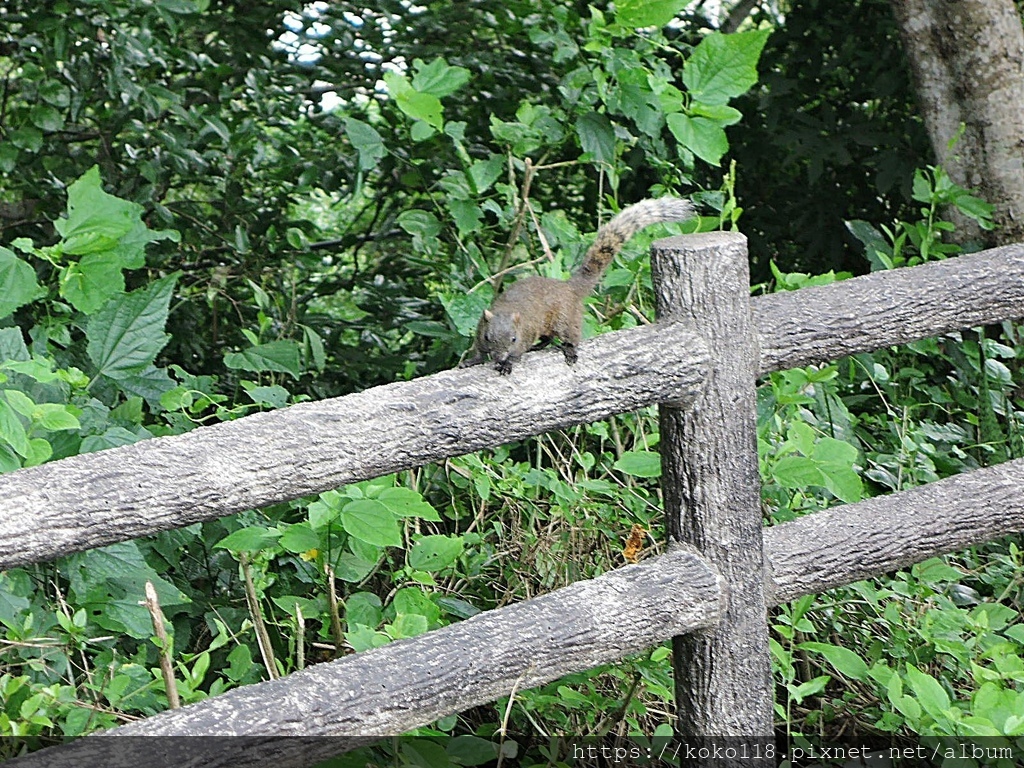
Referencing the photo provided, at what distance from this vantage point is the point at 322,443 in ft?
5.47

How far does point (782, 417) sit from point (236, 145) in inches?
80.5

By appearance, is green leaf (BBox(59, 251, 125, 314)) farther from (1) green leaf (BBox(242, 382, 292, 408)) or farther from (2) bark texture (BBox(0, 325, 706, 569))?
(2) bark texture (BBox(0, 325, 706, 569))

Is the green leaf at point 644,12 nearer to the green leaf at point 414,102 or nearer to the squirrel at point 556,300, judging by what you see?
the green leaf at point 414,102

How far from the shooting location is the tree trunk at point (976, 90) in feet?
11.5

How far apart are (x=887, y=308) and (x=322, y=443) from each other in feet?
3.56

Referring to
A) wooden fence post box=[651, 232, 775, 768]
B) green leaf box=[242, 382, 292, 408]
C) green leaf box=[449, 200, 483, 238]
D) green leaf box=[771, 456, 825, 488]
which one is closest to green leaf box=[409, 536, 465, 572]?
wooden fence post box=[651, 232, 775, 768]

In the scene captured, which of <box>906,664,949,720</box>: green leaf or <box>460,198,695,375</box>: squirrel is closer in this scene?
<box>906,664,949,720</box>: green leaf

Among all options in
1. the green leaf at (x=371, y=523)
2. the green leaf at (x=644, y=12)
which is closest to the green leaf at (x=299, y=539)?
the green leaf at (x=371, y=523)

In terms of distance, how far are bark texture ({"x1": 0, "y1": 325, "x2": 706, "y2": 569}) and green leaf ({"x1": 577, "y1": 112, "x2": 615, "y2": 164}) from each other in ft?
4.48

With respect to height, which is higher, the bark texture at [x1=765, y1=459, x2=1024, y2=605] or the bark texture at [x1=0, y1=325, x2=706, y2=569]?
the bark texture at [x1=0, y1=325, x2=706, y2=569]

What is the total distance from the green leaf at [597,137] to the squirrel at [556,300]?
2.22ft

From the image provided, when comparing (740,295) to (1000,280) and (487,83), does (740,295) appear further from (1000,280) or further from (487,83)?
(487,83)

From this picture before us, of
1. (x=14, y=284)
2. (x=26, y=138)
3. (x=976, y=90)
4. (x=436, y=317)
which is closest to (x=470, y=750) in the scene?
(x=14, y=284)

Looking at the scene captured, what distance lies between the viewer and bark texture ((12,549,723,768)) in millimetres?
1642
